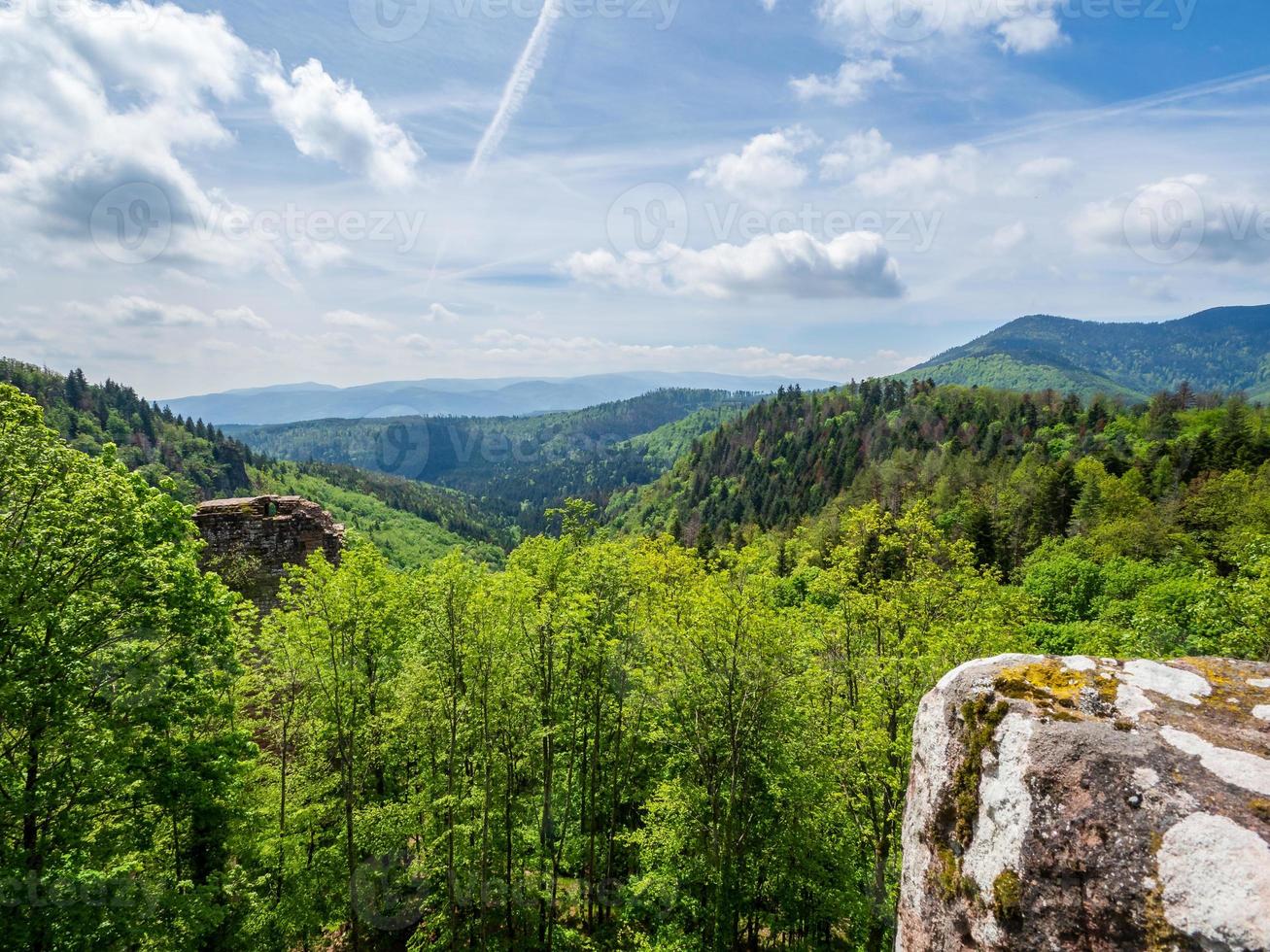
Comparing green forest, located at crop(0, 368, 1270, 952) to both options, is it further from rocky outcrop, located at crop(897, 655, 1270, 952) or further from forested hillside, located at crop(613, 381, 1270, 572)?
forested hillside, located at crop(613, 381, 1270, 572)

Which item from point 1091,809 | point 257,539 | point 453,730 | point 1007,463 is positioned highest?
point 1091,809

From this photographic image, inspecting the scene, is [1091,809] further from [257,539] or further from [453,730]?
[257,539]

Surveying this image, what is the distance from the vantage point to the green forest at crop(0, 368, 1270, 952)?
40.3ft

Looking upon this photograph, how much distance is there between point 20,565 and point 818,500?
16768 cm

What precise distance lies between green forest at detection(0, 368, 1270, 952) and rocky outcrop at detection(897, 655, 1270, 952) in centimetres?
1081

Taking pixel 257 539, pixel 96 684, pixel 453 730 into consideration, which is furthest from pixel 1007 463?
pixel 96 684

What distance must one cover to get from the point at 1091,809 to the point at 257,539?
104 ft

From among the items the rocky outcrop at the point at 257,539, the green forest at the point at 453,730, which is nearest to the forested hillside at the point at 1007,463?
the green forest at the point at 453,730

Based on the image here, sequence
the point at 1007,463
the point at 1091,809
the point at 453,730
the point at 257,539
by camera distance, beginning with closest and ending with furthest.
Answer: the point at 1091,809, the point at 453,730, the point at 257,539, the point at 1007,463

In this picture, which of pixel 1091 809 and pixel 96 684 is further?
pixel 96 684

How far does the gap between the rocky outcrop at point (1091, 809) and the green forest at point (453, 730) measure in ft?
35.5

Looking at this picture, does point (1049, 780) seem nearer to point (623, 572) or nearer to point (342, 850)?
point (623, 572)

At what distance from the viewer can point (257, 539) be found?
2825 centimetres

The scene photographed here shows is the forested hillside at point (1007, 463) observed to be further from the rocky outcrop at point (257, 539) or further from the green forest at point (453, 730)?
the rocky outcrop at point (257, 539)
